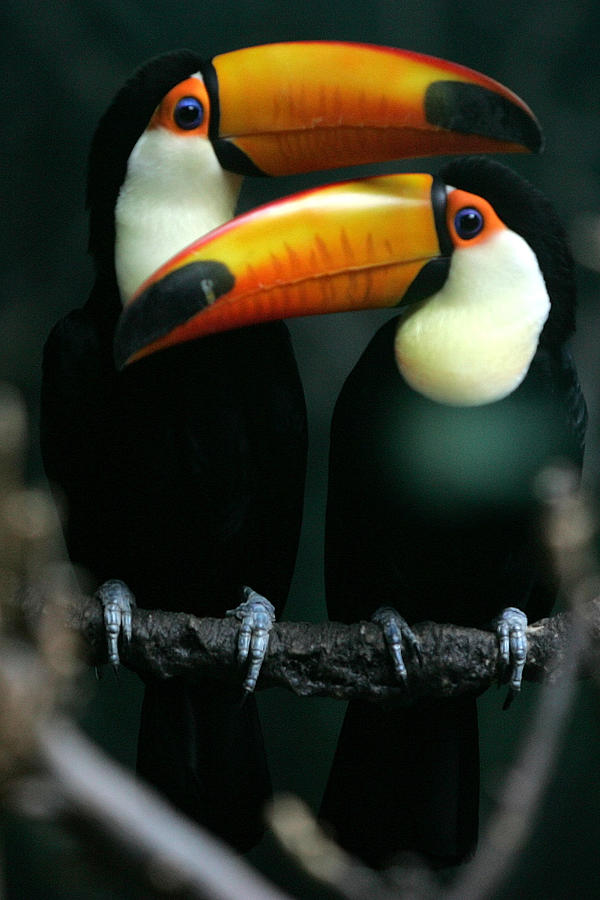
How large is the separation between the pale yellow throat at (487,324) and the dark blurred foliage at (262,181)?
468 mm

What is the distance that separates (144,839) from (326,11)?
69.0 inches

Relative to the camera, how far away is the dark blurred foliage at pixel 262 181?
77.9 inches

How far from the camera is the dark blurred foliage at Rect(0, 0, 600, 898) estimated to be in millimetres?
1978

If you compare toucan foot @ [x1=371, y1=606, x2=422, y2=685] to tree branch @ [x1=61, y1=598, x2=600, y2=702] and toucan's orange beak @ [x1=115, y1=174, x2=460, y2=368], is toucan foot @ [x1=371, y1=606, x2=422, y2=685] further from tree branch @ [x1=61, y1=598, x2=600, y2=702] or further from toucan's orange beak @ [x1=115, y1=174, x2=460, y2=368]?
toucan's orange beak @ [x1=115, y1=174, x2=460, y2=368]

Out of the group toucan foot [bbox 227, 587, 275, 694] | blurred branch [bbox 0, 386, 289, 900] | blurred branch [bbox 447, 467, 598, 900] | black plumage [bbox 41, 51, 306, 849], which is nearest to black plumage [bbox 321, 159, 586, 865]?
black plumage [bbox 41, 51, 306, 849]

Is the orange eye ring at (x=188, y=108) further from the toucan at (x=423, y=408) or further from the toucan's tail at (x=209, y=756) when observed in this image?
the toucan's tail at (x=209, y=756)

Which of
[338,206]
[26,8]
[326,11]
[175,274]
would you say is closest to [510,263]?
[338,206]

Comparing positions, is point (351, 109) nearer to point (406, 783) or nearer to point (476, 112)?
point (476, 112)

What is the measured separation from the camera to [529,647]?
57.5 inches

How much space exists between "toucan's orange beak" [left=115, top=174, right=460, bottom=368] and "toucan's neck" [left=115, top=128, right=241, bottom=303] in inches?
6.2

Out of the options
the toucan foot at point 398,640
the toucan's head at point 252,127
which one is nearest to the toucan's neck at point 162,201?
the toucan's head at point 252,127

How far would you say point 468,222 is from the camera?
4.99 feet

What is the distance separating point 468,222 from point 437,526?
0.41 meters

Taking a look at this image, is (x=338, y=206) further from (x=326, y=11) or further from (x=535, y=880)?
(x=535, y=880)
